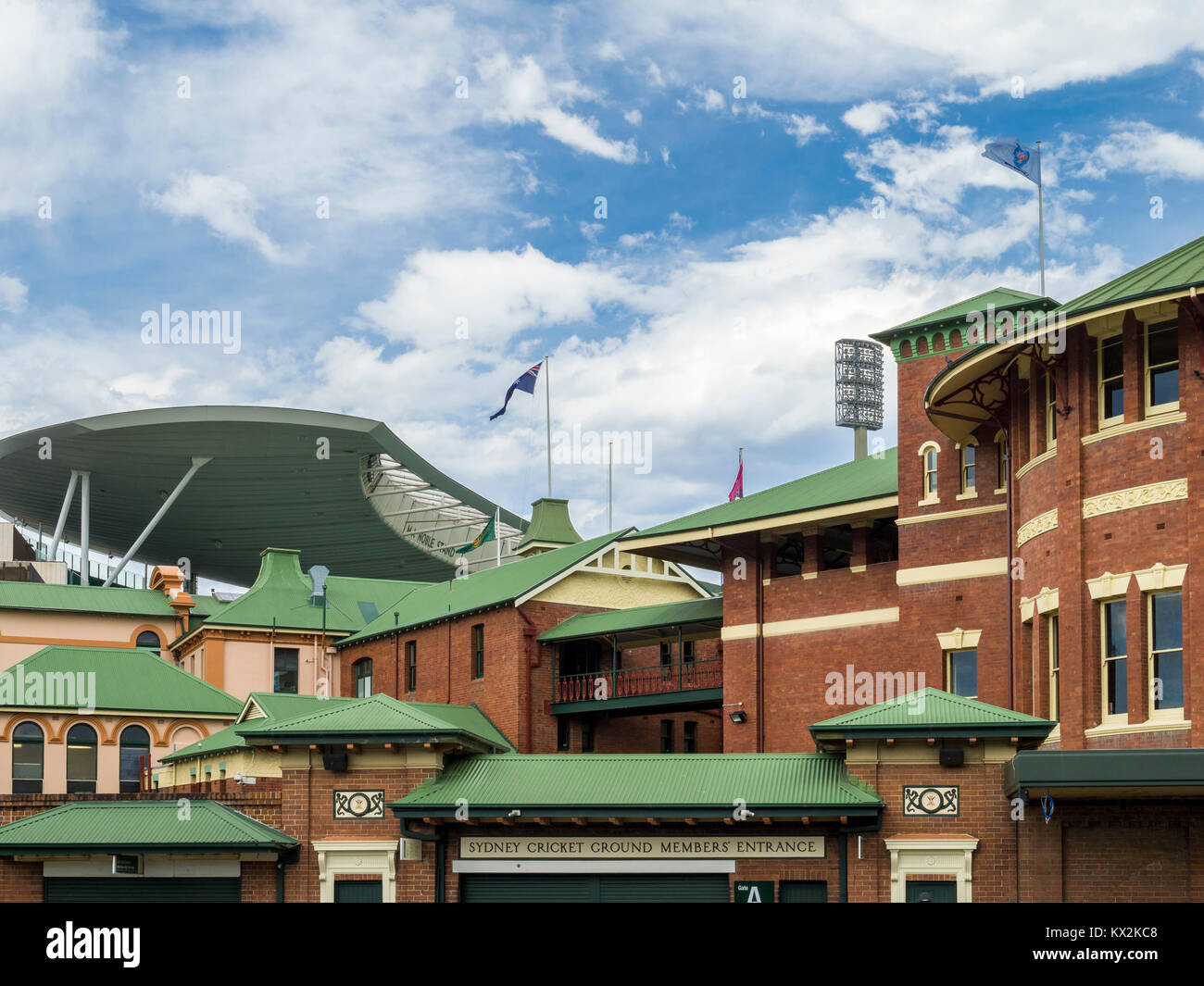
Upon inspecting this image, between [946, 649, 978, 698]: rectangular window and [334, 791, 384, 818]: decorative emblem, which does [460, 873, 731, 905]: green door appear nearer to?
[334, 791, 384, 818]: decorative emblem

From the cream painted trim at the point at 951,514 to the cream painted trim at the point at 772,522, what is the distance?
3.34 feet

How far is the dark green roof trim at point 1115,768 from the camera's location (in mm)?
24422

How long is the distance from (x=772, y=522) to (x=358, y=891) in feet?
50.3

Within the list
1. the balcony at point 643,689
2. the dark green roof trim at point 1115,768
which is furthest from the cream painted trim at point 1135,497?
the balcony at point 643,689

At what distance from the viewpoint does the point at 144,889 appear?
3195 centimetres

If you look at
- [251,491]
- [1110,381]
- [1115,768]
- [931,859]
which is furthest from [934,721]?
[251,491]

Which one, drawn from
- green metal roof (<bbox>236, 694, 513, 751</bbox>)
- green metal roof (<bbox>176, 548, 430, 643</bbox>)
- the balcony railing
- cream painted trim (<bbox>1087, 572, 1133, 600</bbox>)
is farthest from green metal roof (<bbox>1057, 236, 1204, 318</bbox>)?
green metal roof (<bbox>176, 548, 430, 643</bbox>)

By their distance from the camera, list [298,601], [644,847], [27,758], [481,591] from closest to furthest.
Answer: [644,847], [27,758], [481,591], [298,601]

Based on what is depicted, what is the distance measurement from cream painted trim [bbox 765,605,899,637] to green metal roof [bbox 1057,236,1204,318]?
10.8 m

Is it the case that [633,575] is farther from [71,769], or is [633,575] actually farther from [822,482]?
[71,769]

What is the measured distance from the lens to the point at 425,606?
6062 centimetres

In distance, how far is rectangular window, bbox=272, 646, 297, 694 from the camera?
213ft

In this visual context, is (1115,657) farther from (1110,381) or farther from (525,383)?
(525,383)
